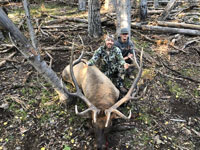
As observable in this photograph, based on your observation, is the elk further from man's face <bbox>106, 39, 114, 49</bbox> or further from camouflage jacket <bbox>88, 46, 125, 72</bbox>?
man's face <bbox>106, 39, 114, 49</bbox>

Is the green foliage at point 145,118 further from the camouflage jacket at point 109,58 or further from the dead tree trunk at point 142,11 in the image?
the dead tree trunk at point 142,11

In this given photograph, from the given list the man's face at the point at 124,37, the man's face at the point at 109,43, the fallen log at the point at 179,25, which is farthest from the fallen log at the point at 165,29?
the man's face at the point at 109,43

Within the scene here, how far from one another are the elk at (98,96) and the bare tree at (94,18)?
8.10 feet

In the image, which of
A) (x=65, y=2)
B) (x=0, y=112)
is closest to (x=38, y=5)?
(x=65, y=2)

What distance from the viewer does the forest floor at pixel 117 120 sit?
11.4 feet

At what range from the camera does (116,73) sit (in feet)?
16.7

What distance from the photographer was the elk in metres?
3.19

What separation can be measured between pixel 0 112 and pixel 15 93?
0.69 metres

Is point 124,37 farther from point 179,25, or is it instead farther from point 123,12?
point 179,25

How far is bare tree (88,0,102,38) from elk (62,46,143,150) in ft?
8.10

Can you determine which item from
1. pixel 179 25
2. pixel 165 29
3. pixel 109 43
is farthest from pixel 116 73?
pixel 179 25

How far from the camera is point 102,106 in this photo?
11.7 ft

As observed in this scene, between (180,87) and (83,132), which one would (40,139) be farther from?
(180,87)

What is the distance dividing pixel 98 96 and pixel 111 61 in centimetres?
134
